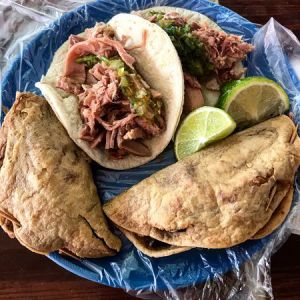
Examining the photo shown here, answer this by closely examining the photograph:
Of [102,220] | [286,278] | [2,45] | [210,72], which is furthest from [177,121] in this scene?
[2,45]

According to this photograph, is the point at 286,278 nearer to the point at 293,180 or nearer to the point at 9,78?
the point at 293,180

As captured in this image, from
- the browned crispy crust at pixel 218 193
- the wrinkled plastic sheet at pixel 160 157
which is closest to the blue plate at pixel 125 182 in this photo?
the wrinkled plastic sheet at pixel 160 157

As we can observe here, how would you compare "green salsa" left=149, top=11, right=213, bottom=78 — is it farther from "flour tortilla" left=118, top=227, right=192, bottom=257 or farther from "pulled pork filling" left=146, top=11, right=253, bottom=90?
"flour tortilla" left=118, top=227, right=192, bottom=257

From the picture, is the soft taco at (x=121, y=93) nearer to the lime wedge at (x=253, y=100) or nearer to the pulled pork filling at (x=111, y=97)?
the pulled pork filling at (x=111, y=97)

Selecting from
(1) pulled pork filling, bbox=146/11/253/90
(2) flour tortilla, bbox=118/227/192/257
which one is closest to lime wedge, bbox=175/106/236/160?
(1) pulled pork filling, bbox=146/11/253/90

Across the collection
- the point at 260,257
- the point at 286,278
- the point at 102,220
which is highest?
the point at 102,220

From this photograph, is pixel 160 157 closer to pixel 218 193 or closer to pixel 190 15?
pixel 218 193

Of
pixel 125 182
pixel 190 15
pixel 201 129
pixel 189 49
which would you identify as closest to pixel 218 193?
pixel 201 129
